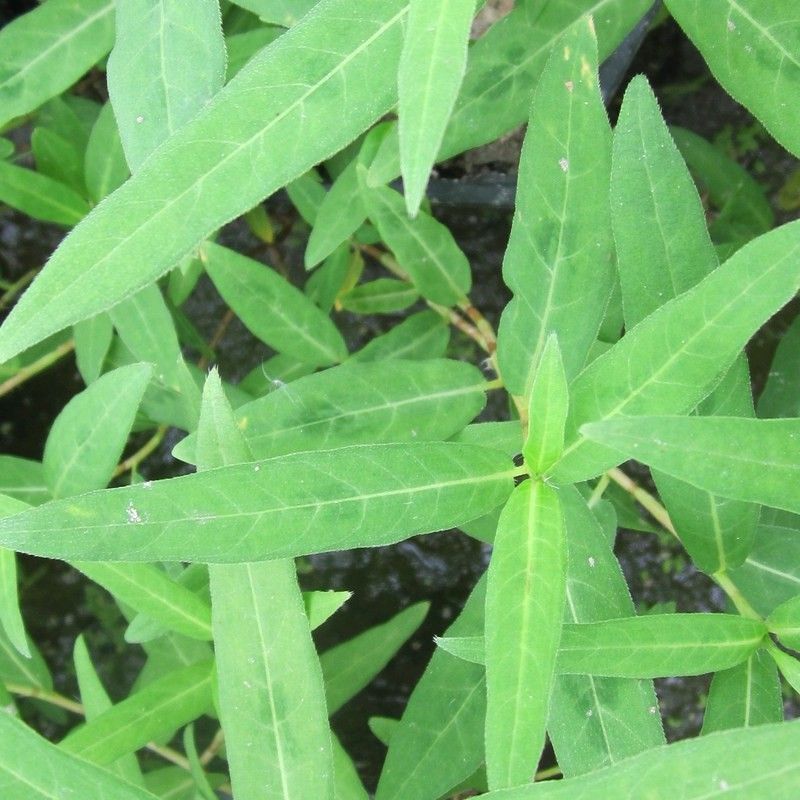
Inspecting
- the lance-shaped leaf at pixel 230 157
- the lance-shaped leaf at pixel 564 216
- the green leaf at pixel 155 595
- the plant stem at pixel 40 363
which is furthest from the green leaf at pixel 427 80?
the plant stem at pixel 40 363

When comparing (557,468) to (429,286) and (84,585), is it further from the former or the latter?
(84,585)

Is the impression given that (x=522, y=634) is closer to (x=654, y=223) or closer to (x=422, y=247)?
(x=654, y=223)

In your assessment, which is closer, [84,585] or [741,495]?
[741,495]

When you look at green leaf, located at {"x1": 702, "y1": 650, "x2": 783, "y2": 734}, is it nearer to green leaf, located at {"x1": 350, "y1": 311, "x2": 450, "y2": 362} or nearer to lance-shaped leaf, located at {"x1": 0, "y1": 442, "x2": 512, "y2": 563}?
lance-shaped leaf, located at {"x1": 0, "y1": 442, "x2": 512, "y2": 563}

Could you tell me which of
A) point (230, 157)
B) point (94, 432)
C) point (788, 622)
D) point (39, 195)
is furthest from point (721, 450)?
point (39, 195)

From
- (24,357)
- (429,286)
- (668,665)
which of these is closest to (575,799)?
(668,665)

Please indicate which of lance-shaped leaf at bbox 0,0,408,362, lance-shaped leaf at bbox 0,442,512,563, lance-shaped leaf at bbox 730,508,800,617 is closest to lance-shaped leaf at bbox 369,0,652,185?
lance-shaped leaf at bbox 0,0,408,362
